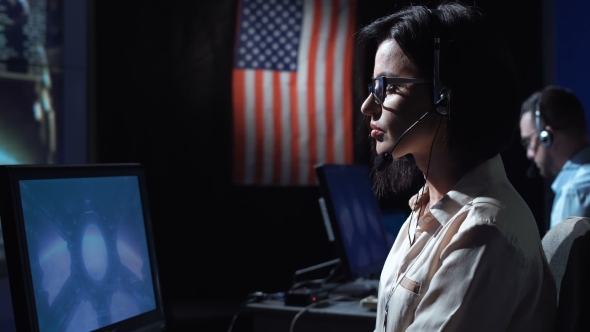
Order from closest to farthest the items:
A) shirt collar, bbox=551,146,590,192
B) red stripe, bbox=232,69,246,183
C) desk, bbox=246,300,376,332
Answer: desk, bbox=246,300,376,332 → shirt collar, bbox=551,146,590,192 → red stripe, bbox=232,69,246,183

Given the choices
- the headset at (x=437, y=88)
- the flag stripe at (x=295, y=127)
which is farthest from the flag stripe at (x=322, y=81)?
the headset at (x=437, y=88)

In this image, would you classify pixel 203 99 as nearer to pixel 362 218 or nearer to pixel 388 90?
pixel 362 218

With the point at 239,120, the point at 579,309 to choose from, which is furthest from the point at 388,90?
the point at 239,120

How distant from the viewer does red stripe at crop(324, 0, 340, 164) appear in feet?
14.2

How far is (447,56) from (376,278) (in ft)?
5.81

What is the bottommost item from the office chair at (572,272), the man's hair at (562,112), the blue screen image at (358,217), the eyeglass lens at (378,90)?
the blue screen image at (358,217)

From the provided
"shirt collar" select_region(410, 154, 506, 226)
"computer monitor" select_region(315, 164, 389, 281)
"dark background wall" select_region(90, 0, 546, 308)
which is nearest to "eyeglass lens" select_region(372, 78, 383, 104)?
"shirt collar" select_region(410, 154, 506, 226)

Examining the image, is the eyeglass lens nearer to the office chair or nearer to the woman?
the woman

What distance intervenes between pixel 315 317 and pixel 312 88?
7.59ft

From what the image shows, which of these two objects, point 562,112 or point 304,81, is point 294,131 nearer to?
point 304,81

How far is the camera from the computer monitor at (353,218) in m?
2.30

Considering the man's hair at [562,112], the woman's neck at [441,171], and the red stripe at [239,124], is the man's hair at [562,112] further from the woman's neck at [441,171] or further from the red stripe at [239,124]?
the woman's neck at [441,171]

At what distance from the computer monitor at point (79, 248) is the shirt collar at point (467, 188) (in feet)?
2.37

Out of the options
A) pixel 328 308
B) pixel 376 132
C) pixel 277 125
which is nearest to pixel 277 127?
pixel 277 125
